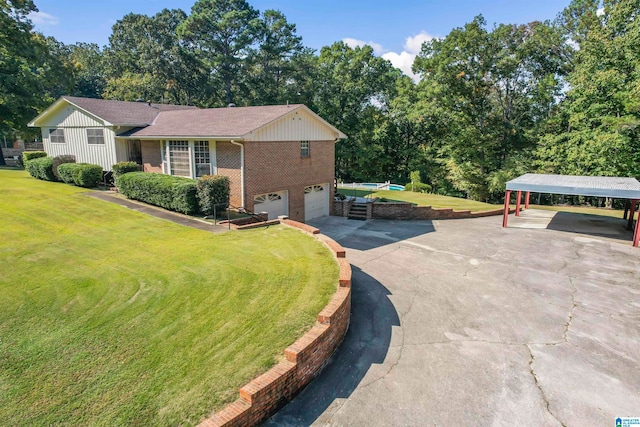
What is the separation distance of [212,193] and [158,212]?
8.92 feet

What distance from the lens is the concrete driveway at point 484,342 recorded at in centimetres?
606

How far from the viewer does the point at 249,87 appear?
145 ft

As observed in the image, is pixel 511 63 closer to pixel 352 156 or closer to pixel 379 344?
pixel 352 156

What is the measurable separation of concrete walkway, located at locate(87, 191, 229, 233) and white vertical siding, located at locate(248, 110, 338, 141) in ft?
13.6

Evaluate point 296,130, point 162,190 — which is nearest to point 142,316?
point 162,190

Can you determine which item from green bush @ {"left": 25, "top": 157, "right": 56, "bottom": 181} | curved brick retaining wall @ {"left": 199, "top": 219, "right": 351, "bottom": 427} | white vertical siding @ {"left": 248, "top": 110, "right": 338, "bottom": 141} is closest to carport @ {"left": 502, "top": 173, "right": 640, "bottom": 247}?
white vertical siding @ {"left": 248, "top": 110, "right": 338, "bottom": 141}

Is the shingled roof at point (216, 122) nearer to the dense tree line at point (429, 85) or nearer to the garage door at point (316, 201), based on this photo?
the garage door at point (316, 201)

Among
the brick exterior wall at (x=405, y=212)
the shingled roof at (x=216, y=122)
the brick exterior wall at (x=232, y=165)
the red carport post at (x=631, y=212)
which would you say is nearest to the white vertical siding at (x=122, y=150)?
the shingled roof at (x=216, y=122)

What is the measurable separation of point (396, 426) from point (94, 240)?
10.4 metres

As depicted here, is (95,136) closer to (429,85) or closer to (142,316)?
(142,316)

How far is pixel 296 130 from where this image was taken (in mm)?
18562

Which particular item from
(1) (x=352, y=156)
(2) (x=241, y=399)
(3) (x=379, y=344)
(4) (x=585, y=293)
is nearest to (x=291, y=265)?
(3) (x=379, y=344)

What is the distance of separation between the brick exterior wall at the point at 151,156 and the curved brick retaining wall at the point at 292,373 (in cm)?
1450

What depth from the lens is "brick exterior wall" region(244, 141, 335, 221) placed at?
636 inches
